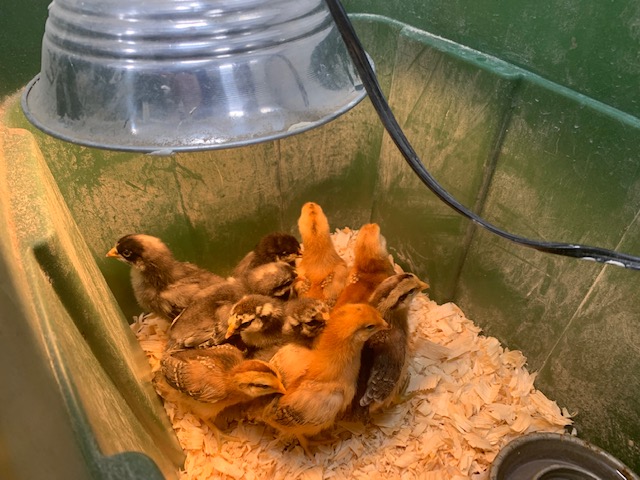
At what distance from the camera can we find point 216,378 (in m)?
1.50

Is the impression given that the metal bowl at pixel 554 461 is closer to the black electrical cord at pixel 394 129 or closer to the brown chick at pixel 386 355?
the brown chick at pixel 386 355

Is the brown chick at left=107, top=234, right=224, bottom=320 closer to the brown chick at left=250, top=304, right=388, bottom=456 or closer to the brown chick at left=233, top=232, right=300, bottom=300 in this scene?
the brown chick at left=233, top=232, right=300, bottom=300

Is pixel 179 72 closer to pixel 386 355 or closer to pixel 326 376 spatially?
pixel 326 376

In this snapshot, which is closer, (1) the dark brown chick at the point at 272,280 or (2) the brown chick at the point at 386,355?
(2) the brown chick at the point at 386,355

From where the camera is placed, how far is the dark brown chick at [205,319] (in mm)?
1682

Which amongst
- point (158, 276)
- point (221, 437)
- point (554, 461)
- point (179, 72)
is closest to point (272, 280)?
point (158, 276)

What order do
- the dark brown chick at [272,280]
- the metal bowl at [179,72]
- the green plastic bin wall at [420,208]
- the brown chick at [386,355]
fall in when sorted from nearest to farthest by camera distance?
1. the metal bowl at [179,72]
2. the green plastic bin wall at [420,208]
3. the brown chick at [386,355]
4. the dark brown chick at [272,280]

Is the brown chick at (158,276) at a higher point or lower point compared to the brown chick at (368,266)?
lower

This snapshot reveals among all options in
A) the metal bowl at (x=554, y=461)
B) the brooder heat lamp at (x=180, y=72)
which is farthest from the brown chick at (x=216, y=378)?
the brooder heat lamp at (x=180, y=72)

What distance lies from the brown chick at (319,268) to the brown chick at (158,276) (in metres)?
0.36

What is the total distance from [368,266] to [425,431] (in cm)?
66

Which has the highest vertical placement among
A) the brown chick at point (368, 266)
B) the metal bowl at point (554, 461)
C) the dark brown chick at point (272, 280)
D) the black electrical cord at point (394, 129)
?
the black electrical cord at point (394, 129)

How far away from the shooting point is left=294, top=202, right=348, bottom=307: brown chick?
1.89m

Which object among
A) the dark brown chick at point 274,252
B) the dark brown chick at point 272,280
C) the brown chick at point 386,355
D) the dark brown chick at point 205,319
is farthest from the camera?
the dark brown chick at point 274,252
